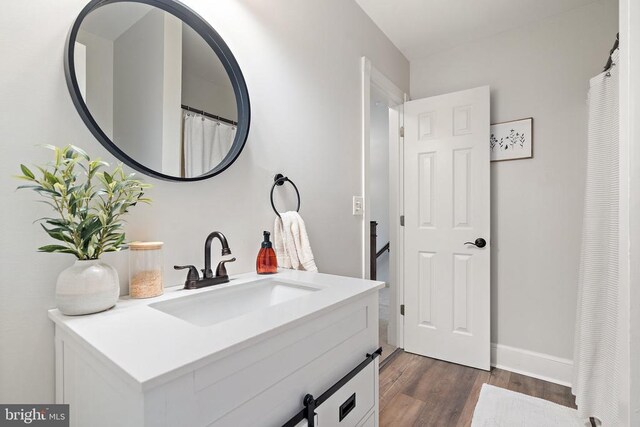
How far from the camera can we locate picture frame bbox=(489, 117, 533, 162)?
219 centimetres

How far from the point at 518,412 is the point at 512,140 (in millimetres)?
1755

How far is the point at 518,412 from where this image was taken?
173cm

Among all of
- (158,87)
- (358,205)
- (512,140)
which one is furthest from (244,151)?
(512,140)

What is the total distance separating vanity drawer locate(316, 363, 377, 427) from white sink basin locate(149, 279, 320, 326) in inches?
12.0

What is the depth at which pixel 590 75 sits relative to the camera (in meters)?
2.00

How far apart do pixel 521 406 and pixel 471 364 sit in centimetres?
45

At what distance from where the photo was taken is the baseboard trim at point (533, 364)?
2.06m

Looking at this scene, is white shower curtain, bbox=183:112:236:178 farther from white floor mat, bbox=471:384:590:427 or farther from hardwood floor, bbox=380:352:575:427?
white floor mat, bbox=471:384:590:427

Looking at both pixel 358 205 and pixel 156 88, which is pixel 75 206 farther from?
pixel 358 205

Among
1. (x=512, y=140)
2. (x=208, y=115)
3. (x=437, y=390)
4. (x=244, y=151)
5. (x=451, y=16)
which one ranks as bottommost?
(x=437, y=390)

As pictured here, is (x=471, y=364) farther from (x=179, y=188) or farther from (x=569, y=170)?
(x=179, y=188)

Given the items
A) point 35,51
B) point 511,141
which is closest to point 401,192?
point 511,141

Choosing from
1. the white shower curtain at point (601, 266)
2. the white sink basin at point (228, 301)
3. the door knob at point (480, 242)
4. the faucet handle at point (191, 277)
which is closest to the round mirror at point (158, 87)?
the faucet handle at point (191, 277)

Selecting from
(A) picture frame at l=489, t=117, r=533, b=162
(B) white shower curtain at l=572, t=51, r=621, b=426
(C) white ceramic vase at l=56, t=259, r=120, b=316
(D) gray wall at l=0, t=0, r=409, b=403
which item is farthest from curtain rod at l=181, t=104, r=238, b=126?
(A) picture frame at l=489, t=117, r=533, b=162
